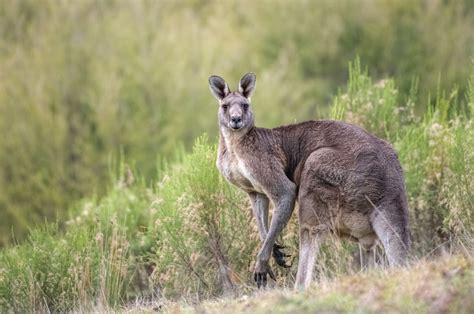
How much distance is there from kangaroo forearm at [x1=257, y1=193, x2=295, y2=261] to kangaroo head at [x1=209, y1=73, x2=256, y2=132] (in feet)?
2.51

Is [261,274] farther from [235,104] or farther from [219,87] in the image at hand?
[219,87]

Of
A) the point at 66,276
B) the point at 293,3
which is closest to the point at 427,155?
the point at 66,276

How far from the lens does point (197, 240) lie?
978cm

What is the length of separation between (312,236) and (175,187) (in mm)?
2445

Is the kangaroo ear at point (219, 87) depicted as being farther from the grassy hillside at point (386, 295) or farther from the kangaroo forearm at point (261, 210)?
the grassy hillside at point (386, 295)

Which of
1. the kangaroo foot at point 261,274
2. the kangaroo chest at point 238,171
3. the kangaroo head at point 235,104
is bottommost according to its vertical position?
the kangaroo foot at point 261,274

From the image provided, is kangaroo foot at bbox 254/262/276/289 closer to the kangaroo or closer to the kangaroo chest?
the kangaroo

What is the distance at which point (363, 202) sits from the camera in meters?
7.79

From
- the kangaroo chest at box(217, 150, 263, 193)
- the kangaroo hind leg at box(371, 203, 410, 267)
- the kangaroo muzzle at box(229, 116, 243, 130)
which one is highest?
the kangaroo muzzle at box(229, 116, 243, 130)

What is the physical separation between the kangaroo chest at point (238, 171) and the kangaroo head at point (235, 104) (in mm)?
253

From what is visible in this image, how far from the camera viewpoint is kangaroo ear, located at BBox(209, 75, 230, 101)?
8.87 meters

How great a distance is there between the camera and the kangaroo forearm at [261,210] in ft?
28.0

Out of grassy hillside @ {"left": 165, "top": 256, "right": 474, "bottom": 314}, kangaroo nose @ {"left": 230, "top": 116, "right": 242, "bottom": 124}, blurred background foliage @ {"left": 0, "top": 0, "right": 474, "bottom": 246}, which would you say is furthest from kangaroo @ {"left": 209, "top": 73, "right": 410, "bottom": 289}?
blurred background foliage @ {"left": 0, "top": 0, "right": 474, "bottom": 246}

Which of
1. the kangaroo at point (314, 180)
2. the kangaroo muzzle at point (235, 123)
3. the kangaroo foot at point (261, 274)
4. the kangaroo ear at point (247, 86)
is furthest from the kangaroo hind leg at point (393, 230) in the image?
the kangaroo ear at point (247, 86)
